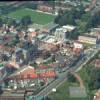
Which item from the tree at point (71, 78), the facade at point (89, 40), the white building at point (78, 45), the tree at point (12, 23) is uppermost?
the tree at point (12, 23)

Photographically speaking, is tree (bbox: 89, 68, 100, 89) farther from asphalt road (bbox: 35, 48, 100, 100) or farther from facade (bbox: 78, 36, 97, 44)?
facade (bbox: 78, 36, 97, 44)

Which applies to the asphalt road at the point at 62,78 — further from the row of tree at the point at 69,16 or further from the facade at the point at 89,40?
the row of tree at the point at 69,16

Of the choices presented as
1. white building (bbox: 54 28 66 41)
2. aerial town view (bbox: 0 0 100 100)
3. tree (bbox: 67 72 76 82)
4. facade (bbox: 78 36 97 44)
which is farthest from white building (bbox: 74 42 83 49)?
tree (bbox: 67 72 76 82)

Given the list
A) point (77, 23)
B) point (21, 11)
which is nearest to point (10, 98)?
point (77, 23)

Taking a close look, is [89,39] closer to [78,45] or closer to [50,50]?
[78,45]

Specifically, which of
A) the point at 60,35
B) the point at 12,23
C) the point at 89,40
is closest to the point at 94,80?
the point at 89,40

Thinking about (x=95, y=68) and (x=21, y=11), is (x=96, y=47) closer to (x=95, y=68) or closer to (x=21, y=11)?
(x=95, y=68)

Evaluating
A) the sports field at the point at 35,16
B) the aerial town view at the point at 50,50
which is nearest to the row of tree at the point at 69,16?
the aerial town view at the point at 50,50

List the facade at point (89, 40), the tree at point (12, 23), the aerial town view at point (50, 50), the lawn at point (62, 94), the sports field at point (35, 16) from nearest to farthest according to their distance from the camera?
the lawn at point (62, 94), the aerial town view at point (50, 50), the facade at point (89, 40), the tree at point (12, 23), the sports field at point (35, 16)
